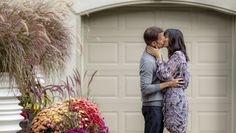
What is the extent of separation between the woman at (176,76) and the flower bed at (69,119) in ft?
6.89

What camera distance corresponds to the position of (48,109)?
13.7 feet

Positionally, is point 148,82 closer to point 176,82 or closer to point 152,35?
point 176,82

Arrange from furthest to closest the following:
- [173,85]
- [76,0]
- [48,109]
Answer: [76,0], [173,85], [48,109]

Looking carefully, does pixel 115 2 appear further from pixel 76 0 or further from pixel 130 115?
pixel 130 115

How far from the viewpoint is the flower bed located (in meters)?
4.04

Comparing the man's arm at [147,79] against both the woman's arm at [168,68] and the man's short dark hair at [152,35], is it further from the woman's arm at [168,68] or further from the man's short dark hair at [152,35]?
the man's short dark hair at [152,35]

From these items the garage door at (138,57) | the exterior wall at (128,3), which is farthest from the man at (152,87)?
the garage door at (138,57)

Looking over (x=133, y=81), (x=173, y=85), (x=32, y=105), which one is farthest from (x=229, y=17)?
(x=32, y=105)

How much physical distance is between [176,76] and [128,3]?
275 centimetres

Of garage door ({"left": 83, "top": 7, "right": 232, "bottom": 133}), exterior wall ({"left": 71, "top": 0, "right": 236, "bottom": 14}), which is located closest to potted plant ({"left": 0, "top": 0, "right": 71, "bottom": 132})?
exterior wall ({"left": 71, "top": 0, "right": 236, "bottom": 14})

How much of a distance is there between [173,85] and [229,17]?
3283 mm

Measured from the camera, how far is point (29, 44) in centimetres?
370

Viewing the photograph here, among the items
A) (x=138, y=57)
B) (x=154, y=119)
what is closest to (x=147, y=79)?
(x=154, y=119)

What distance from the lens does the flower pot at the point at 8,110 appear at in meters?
3.57
